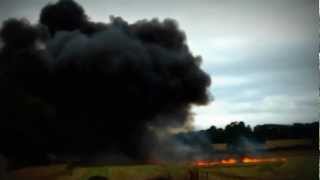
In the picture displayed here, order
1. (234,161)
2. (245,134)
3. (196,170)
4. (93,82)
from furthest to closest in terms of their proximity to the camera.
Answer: (245,134) < (93,82) < (234,161) < (196,170)

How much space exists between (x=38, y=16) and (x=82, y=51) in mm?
1413

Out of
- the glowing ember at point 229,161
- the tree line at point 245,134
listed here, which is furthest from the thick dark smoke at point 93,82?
the glowing ember at point 229,161

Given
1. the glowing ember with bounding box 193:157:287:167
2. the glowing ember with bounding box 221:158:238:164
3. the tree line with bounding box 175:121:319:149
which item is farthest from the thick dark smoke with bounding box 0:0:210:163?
the glowing ember with bounding box 221:158:238:164

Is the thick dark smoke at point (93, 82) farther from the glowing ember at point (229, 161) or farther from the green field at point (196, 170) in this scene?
the glowing ember at point (229, 161)

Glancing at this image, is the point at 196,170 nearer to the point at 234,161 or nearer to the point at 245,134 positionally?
the point at 234,161

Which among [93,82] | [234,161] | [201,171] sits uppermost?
[93,82]

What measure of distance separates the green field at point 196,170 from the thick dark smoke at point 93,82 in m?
0.58

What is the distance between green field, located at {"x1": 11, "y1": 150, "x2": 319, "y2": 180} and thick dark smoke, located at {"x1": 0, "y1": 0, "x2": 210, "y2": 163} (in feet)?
1.90

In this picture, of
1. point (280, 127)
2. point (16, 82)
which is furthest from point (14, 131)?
point (280, 127)

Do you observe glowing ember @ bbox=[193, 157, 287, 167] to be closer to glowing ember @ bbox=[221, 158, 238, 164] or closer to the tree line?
glowing ember @ bbox=[221, 158, 238, 164]

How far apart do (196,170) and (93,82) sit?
341 centimetres

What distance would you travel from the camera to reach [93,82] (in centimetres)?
1388

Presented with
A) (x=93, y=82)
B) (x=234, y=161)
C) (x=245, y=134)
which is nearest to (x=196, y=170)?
(x=234, y=161)

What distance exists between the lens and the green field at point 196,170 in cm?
1304
